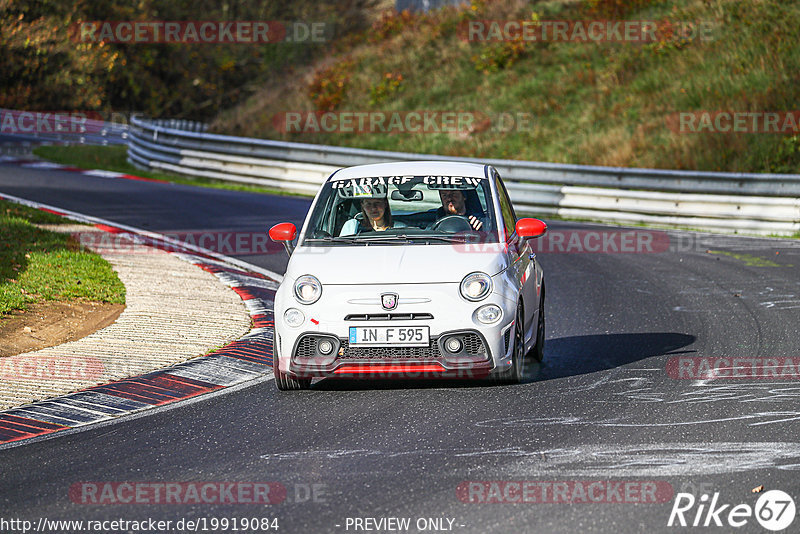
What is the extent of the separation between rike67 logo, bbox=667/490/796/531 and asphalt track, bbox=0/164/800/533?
0.05 meters

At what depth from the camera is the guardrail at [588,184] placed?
749 inches

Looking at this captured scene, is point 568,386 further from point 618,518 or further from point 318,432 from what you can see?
point 618,518

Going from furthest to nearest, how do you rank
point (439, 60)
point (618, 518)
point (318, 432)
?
point (439, 60) < point (318, 432) < point (618, 518)

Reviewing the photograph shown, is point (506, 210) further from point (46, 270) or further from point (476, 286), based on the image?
point (46, 270)

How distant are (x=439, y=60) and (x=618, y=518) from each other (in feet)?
100

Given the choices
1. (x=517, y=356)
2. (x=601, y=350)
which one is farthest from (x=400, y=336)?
(x=601, y=350)

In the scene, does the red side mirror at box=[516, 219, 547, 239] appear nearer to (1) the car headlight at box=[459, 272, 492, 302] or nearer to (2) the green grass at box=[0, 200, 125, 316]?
(1) the car headlight at box=[459, 272, 492, 302]

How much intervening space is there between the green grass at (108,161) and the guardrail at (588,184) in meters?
0.22

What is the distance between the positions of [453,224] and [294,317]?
1579 millimetres

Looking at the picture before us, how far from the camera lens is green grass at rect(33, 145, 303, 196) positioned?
26.6 m

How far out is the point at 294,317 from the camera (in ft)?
26.3

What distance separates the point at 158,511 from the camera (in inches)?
221

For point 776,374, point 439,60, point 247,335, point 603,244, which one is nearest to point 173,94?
point 439,60

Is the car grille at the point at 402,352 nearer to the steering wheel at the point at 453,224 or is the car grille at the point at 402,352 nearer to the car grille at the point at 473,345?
the car grille at the point at 473,345
